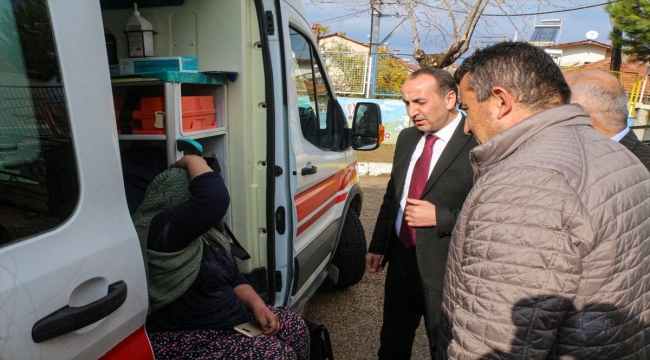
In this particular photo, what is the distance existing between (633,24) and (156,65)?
11402mm

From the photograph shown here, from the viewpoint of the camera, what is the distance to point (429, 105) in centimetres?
218

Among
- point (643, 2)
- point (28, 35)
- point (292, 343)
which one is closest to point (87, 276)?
point (28, 35)

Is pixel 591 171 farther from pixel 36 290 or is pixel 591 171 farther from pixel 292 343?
pixel 292 343

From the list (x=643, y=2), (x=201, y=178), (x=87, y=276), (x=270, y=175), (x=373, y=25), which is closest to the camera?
(x=87, y=276)

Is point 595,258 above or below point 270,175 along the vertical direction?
above

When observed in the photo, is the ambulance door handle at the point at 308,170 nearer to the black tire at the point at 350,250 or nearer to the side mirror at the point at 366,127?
the side mirror at the point at 366,127

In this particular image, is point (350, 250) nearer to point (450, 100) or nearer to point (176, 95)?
point (450, 100)

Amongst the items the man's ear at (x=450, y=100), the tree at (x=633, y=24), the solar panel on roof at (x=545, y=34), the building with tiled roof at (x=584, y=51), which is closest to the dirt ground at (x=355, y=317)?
the man's ear at (x=450, y=100)

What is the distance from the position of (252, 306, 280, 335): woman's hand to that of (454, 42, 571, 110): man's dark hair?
128 cm

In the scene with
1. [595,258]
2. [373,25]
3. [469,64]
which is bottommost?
[595,258]

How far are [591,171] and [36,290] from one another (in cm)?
130

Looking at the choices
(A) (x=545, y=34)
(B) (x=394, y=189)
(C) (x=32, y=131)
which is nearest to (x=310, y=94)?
(B) (x=394, y=189)

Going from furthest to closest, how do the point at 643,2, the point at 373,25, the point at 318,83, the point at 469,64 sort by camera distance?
the point at 373,25 → the point at 643,2 → the point at 318,83 → the point at 469,64

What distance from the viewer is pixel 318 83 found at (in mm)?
3072
